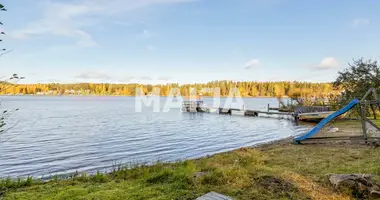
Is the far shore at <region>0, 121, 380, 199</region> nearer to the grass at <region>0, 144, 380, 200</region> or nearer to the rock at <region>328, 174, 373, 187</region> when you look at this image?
the grass at <region>0, 144, 380, 200</region>

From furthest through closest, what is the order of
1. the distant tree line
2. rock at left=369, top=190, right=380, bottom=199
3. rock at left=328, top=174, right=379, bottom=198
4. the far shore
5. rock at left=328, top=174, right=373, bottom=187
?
the distant tree line < rock at left=328, top=174, right=373, bottom=187 < the far shore < rock at left=328, top=174, right=379, bottom=198 < rock at left=369, top=190, right=380, bottom=199

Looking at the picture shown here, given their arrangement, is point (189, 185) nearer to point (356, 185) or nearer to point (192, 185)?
point (192, 185)

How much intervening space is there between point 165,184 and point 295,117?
32.3 metres

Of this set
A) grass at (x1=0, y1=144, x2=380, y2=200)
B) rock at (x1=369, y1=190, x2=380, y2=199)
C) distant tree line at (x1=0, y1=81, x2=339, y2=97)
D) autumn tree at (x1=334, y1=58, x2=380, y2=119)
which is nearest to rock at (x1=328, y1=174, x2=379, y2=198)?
rock at (x1=369, y1=190, x2=380, y2=199)

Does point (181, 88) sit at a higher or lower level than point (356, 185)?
higher

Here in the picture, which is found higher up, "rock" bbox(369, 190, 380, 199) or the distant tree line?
the distant tree line

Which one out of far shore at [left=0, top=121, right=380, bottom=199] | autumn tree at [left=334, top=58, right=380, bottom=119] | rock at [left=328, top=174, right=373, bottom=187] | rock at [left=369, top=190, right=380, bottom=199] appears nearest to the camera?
rock at [left=369, top=190, right=380, bottom=199]

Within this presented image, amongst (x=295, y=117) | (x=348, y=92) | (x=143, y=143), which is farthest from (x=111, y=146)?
(x=295, y=117)

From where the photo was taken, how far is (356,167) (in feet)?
25.0

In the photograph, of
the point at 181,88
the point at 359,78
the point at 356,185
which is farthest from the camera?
the point at 181,88

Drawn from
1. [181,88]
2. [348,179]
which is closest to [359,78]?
[348,179]

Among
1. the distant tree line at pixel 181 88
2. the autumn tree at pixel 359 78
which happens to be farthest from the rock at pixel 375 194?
the distant tree line at pixel 181 88

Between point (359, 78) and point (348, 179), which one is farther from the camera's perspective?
A: point (359, 78)

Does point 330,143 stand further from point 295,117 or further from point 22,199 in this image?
point 295,117
